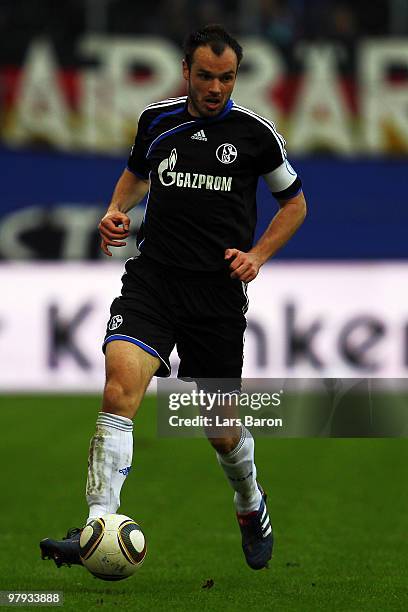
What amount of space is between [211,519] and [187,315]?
247cm

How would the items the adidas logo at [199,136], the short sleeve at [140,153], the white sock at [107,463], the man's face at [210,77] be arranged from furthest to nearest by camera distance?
the short sleeve at [140,153], the adidas logo at [199,136], the man's face at [210,77], the white sock at [107,463]

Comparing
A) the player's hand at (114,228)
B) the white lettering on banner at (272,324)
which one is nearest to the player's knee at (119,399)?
the player's hand at (114,228)

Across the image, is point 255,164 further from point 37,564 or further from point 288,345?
point 288,345

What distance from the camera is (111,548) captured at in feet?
18.2

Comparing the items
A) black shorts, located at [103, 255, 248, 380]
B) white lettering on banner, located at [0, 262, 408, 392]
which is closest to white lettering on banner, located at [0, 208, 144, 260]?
white lettering on banner, located at [0, 262, 408, 392]

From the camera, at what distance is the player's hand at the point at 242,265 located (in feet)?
19.8

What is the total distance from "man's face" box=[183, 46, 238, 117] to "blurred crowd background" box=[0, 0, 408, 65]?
11.0 m

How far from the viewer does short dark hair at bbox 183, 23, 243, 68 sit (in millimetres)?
6031

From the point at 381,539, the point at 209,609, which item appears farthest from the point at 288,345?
the point at 209,609

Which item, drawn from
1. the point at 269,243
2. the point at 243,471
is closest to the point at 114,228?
the point at 269,243

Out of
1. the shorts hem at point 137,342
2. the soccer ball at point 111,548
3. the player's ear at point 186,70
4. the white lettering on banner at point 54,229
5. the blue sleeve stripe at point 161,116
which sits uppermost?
the white lettering on banner at point 54,229

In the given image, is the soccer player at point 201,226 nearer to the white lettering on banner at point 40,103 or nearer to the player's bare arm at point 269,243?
the player's bare arm at point 269,243

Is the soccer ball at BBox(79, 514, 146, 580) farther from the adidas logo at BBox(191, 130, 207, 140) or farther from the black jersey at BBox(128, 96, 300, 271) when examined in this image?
the adidas logo at BBox(191, 130, 207, 140)

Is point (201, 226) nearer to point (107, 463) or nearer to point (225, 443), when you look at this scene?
point (225, 443)
